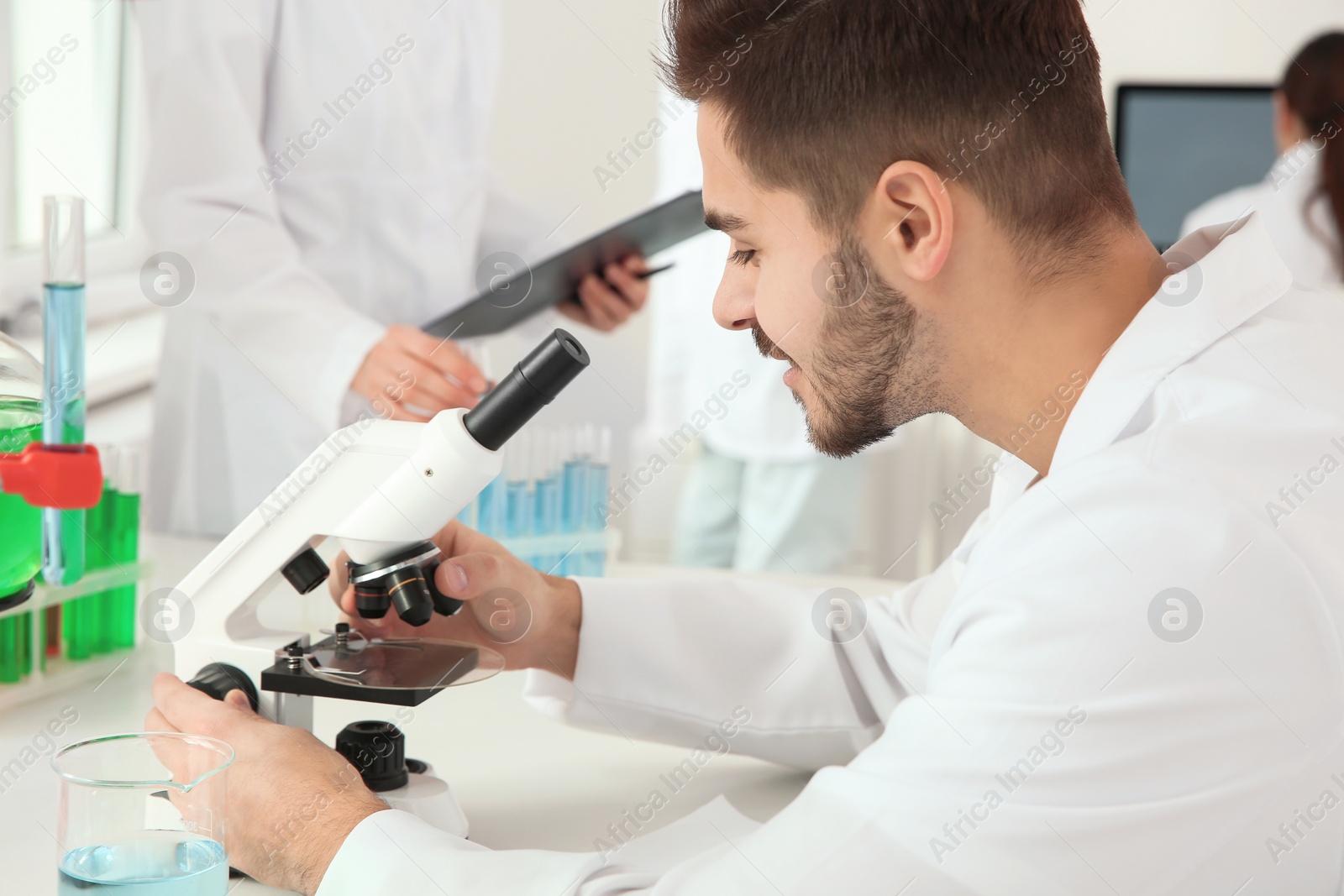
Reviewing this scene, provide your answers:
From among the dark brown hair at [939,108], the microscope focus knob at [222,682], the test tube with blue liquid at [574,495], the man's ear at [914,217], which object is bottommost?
the test tube with blue liquid at [574,495]

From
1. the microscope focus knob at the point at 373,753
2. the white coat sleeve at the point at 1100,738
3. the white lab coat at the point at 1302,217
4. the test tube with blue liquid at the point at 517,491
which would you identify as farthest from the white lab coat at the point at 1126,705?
the white lab coat at the point at 1302,217

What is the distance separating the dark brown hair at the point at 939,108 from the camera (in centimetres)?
82

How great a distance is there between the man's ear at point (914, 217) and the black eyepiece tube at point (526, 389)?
225 mm

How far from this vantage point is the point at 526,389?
2.62 feet

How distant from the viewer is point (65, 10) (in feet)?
8.25

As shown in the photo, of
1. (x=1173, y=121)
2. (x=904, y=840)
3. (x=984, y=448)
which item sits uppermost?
(x=1173, y=121)

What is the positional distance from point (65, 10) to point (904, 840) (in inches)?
102

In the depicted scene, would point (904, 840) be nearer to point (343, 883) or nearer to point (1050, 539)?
point (1050, 539)

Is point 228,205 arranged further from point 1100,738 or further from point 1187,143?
point 1187,143

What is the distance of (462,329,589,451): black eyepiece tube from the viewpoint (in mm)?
789

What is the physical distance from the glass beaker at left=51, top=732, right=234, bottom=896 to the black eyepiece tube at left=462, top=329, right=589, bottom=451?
0.86ft

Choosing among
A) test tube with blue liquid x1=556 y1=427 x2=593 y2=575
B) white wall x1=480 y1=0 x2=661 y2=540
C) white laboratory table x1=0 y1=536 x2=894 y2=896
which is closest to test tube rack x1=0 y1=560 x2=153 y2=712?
white laboratory table x1=0 y1=536 x2=894 y2=896

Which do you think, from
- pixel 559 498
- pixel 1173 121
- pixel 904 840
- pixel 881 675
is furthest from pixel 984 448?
pixel 904 840

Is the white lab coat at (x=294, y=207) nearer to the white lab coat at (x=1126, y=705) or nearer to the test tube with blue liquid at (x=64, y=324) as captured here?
the test tube with blue liquid at (x=64, y=324)
